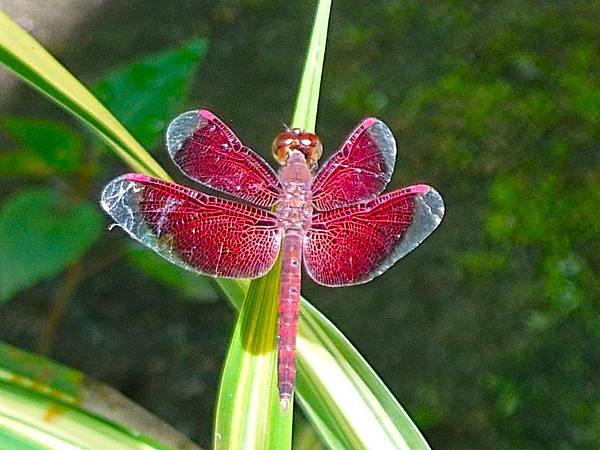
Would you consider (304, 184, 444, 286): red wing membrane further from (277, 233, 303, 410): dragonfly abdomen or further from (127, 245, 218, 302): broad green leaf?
(127, 245, 218, 302): broad green leaf

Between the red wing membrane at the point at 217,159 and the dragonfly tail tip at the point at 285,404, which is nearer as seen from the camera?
the dragonfly tail tip at the point at 285,404

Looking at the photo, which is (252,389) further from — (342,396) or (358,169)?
(358,169)

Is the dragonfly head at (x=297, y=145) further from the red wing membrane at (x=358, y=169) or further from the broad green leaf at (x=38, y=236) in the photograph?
the broad green leaf at (x=38, y=236)

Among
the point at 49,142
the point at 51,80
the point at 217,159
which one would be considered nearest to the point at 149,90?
the point at 49,142

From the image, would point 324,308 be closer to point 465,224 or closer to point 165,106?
point 465,224

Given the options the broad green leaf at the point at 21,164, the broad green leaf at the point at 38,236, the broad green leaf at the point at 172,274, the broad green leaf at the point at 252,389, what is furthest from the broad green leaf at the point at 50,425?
the broad green leaf at the point at 21,164

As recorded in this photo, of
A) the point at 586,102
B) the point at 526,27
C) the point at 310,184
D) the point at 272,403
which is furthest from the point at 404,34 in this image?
the point at 272,403
